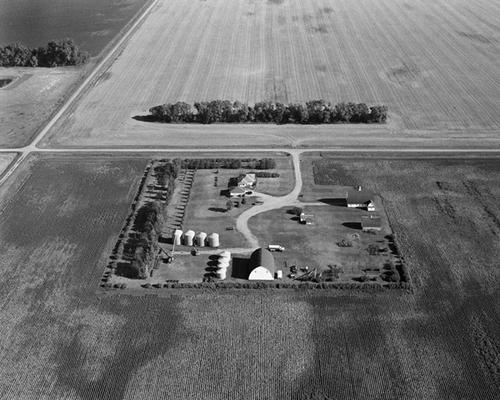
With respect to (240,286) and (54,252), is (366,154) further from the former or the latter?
(54,252)

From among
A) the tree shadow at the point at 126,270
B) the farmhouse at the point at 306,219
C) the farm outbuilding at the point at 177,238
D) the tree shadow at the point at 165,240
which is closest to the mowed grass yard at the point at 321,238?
the farmhouse at the point at 306,219

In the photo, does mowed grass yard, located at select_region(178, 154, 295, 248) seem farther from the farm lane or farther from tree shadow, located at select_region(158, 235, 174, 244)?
tree shadow, located at select_region(158, 235, 174, 244)

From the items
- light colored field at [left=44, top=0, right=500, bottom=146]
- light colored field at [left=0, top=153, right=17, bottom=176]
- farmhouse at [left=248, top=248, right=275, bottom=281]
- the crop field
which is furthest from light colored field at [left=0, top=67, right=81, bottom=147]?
the crop field

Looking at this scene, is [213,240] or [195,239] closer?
[213,240]

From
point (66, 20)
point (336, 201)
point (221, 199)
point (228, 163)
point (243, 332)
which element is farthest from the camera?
point (66, 20)

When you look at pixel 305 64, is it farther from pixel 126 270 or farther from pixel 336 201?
pixel 126 270

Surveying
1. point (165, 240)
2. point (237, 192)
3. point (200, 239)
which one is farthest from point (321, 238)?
point (165, 240)
